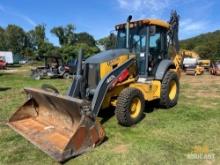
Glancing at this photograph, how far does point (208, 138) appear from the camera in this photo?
553 centimetres

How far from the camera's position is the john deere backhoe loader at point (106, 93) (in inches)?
196

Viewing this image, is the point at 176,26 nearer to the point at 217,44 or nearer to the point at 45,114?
the point at 45,114

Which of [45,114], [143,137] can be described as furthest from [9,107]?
[143,137]

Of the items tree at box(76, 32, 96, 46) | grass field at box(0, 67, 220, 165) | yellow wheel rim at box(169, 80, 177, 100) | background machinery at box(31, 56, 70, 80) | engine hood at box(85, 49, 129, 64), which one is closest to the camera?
grass field at box(0, 67, 220, 165)

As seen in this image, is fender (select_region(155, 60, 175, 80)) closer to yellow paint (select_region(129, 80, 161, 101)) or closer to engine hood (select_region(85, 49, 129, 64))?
yellow paint (select_region(129, 80, 161, 101))

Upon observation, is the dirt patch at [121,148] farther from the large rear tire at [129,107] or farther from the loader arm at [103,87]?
the large rear tire at [129,107]

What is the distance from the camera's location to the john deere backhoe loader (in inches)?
196

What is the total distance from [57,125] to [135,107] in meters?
1.87

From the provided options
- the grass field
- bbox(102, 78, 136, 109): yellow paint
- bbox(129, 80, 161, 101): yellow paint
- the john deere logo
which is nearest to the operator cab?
bbox(129, 80, 161, 101): yellow paint

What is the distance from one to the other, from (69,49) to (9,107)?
44528 millimetres

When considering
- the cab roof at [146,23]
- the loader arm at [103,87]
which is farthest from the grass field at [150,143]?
the cab roof at [146,23]

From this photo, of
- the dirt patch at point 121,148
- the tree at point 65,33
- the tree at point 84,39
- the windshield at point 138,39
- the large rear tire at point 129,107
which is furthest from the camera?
the tree at point 84,39

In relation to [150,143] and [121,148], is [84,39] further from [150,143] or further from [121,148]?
[121,148]

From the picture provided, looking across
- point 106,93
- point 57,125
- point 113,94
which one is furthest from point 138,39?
point 57,125
